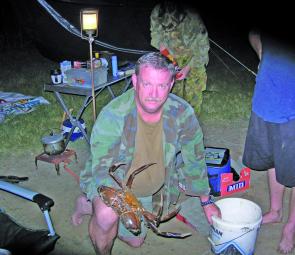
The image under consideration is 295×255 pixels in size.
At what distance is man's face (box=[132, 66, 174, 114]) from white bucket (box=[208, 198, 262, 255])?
0.88m

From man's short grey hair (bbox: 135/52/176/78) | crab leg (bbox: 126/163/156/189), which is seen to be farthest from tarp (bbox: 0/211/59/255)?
man's short grey hair (bbox: 135/52/176/78)

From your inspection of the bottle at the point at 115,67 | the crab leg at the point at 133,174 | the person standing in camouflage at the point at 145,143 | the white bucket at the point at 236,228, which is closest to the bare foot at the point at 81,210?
the person standing in camouflage at the point at 145,143

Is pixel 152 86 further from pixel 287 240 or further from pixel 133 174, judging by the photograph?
pixel 287 240

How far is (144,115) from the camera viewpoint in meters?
3.00

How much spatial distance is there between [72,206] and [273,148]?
1875 mm

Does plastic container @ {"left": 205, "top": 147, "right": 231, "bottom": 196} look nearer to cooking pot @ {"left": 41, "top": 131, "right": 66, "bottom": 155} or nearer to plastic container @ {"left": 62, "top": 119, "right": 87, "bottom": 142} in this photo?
cooking pot @ {"left": 41, "top": 131, "right": 66, "bottom": 155}

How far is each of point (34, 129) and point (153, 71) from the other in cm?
338

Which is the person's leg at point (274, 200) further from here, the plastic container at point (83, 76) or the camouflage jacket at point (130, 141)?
the plastic container at point (83, 76)

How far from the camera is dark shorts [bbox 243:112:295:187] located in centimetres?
311

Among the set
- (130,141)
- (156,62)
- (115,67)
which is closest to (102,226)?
(130,141)

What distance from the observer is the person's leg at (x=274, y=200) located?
3516 mm

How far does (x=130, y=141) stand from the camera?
303 centimetres

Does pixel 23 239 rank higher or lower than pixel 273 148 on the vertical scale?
lower

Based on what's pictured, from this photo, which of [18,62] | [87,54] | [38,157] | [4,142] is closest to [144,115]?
[38,157]
